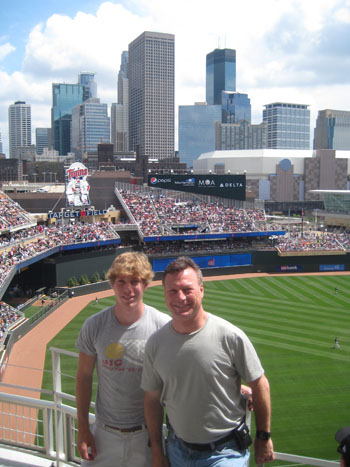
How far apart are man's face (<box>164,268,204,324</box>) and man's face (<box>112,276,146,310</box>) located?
0.41 meters

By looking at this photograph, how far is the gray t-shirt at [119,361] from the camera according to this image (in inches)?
161

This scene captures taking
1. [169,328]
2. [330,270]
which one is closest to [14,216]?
[330,270]

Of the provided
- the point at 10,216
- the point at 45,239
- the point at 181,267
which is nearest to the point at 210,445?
the point at 181,267

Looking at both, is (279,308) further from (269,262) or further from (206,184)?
(206,184)

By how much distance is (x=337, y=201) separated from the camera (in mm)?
68250

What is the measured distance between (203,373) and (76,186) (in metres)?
42.9

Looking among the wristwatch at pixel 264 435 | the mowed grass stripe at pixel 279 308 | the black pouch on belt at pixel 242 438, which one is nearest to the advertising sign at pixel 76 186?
the mowed grass stripe at pixel 279 308

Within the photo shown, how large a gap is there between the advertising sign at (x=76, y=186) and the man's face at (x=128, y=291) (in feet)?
137

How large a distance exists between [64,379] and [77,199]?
27805mm

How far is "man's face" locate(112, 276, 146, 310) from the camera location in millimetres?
4105

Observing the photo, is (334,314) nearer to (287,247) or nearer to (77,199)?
(287,247)

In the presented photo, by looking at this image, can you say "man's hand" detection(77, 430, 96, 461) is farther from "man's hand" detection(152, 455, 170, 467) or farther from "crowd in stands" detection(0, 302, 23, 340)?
"crowd in stands" detection(0, 302, 23, 340)

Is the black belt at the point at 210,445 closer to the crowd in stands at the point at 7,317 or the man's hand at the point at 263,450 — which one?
the man's hand at the point at 263,450

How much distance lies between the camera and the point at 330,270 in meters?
47.5
